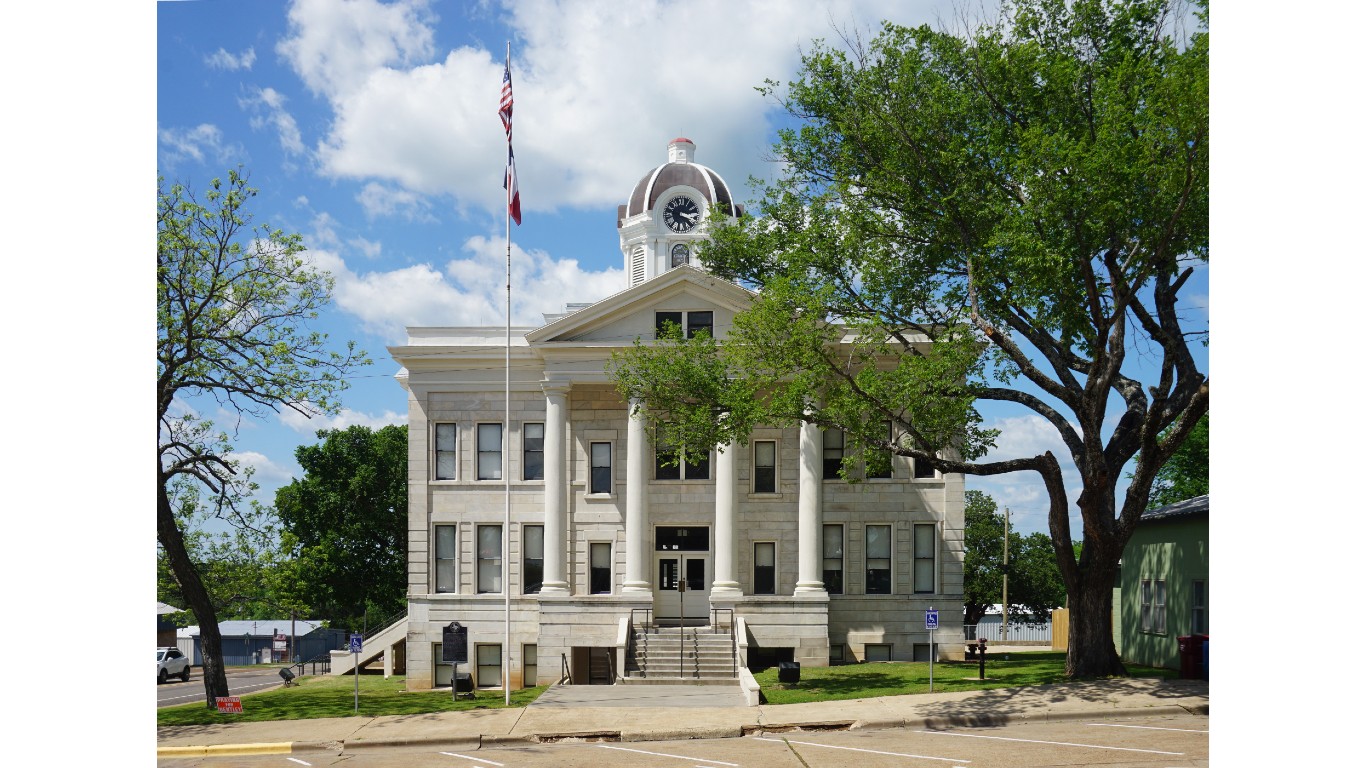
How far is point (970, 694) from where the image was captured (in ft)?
67.5

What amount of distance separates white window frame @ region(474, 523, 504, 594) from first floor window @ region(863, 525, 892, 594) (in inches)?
394

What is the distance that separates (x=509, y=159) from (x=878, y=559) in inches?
567

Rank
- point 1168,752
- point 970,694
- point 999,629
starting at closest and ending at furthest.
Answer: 1. point 1168,752
2. point 970,694
3. point 999,629

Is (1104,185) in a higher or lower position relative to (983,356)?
higher

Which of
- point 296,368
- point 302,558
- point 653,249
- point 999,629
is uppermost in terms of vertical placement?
point 653,249

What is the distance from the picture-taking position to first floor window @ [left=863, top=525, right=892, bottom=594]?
30.9 m

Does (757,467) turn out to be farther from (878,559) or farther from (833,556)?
(878,559)

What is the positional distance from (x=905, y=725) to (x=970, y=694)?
8.17 ft

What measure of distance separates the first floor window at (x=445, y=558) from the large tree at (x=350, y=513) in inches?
909

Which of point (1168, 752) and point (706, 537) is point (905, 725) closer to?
point (1168, 752)

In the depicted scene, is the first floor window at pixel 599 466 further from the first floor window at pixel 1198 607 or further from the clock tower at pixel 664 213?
the clock tower at pixel 664 213

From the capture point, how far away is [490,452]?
3184cm

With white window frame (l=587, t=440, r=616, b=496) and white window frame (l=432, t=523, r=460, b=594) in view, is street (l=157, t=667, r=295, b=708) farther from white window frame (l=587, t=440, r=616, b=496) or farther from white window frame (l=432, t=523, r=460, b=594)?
white window frame (l=587, t=440, r=616, b=496)

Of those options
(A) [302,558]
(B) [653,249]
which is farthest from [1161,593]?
(A) [302,558]
